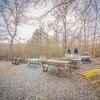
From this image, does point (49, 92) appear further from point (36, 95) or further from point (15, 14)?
point (15, 14)

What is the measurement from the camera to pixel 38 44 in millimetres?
16422

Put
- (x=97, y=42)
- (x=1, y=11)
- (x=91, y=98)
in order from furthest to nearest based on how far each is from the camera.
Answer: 1. (x=97, y=42)
2. (x=1, y=11)
3. (x=91, y=98)

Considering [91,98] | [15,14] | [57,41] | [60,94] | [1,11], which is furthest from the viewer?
[57,41]

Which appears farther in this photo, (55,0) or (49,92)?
(49,92)

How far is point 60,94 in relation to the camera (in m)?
4.68

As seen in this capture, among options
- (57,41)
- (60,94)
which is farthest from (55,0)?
(57,41)

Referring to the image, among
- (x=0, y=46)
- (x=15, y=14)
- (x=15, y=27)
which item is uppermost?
(x=15, y=14)

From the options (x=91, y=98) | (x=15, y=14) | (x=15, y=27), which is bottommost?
(x=91, y=98)

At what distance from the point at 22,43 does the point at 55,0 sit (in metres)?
12.3

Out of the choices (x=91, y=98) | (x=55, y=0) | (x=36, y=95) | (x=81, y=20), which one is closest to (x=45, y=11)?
(x=55, y=0)

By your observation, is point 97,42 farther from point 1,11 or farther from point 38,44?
point 1,11

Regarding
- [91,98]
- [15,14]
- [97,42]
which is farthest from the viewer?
[97,42]

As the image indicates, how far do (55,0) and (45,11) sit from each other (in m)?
0.52

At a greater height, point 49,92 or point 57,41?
point 57,41
